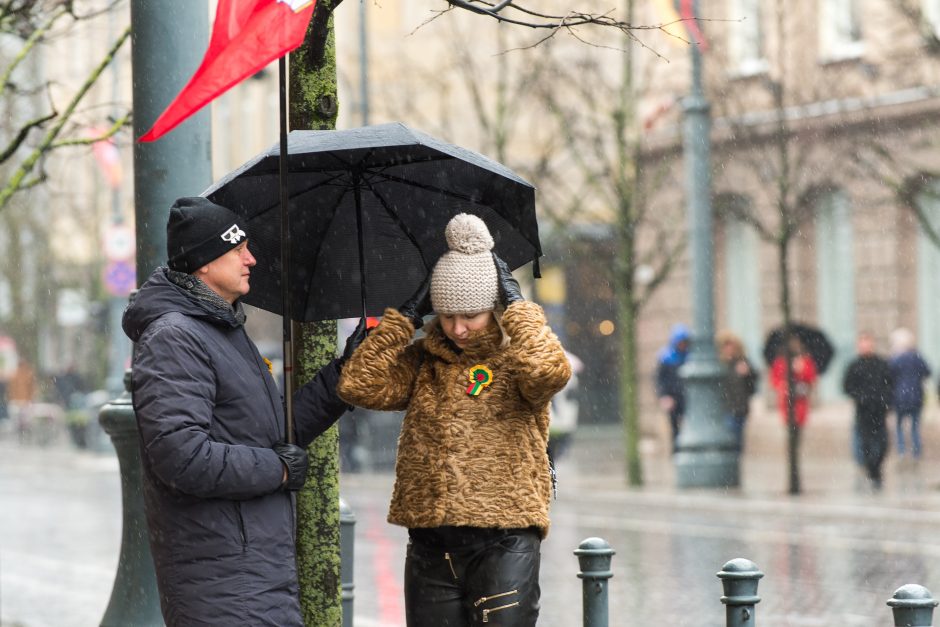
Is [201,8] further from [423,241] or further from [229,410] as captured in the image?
[229,410]

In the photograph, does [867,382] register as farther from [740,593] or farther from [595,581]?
[740,593]

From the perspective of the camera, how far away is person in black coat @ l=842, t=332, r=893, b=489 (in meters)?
19.4

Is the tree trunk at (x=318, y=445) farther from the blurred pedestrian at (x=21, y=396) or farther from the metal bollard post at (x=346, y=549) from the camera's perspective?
the blurred pedestrian at (x=21, y=396)

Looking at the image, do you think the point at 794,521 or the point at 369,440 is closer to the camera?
the point at 794,521

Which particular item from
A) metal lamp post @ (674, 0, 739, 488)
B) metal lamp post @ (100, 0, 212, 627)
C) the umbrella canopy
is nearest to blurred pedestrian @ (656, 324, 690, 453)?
metal lamp post @ (674, 0, 739, 488)

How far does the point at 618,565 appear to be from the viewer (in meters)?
12.8

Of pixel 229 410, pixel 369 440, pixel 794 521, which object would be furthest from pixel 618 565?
pixel 369 440

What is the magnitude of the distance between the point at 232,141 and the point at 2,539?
33.3 m

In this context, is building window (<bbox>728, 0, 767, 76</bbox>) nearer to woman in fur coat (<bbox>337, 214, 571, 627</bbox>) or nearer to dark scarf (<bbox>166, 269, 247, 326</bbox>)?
woman in fur coat (<bbox>337, 214, 571, 627</bbox>)

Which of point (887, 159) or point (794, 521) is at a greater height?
A: point (887, 159)

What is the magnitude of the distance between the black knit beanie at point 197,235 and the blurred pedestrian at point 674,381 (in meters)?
18.3

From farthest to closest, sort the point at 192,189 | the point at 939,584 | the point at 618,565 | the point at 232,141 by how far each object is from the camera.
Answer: the point at 232,141 → the point at 618,565 → the point at 939,584 → the point at 192,189

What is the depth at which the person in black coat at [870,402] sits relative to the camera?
19.4 m

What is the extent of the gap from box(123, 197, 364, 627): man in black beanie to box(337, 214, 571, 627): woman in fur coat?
17.3 inches
